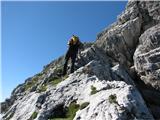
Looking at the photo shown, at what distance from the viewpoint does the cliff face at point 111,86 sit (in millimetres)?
24484

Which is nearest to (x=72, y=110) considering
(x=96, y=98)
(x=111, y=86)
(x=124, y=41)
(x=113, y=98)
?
(x=96, y=98)

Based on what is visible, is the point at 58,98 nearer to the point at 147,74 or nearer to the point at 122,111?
the point at 122,111

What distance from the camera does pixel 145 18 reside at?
2862 inches

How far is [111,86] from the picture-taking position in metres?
29.0

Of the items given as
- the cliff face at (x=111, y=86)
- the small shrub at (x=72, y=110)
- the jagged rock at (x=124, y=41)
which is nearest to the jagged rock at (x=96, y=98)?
the cliff face at (x=111, y=86)

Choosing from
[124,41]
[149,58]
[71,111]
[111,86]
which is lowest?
[71,111]

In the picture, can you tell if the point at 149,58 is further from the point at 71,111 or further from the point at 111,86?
the point at 71,111

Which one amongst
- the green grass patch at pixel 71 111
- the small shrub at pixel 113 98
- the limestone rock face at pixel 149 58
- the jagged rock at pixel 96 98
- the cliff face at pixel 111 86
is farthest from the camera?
the limestone rock face at pixel 149 58

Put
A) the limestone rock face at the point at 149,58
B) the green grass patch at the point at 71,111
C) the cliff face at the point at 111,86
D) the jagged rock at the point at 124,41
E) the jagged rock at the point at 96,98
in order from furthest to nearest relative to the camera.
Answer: the jagged rock at the point at 124,41 < the limestone rock face at the point at 149,58 < the green grass patch at the point at 71,111 < the cliff face at the point at 111,86 < the jagged rock at the point at 96,98

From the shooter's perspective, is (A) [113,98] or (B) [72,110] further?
(B) [72,110]

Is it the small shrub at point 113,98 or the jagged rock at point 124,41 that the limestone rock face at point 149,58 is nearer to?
the jagged rock at point 124,41

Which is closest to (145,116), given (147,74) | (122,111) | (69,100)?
(122,111)

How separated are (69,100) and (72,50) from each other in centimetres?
1352

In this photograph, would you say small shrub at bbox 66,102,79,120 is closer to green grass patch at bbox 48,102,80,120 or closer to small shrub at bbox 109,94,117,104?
green grass patch at bbox 48,102,80,120
